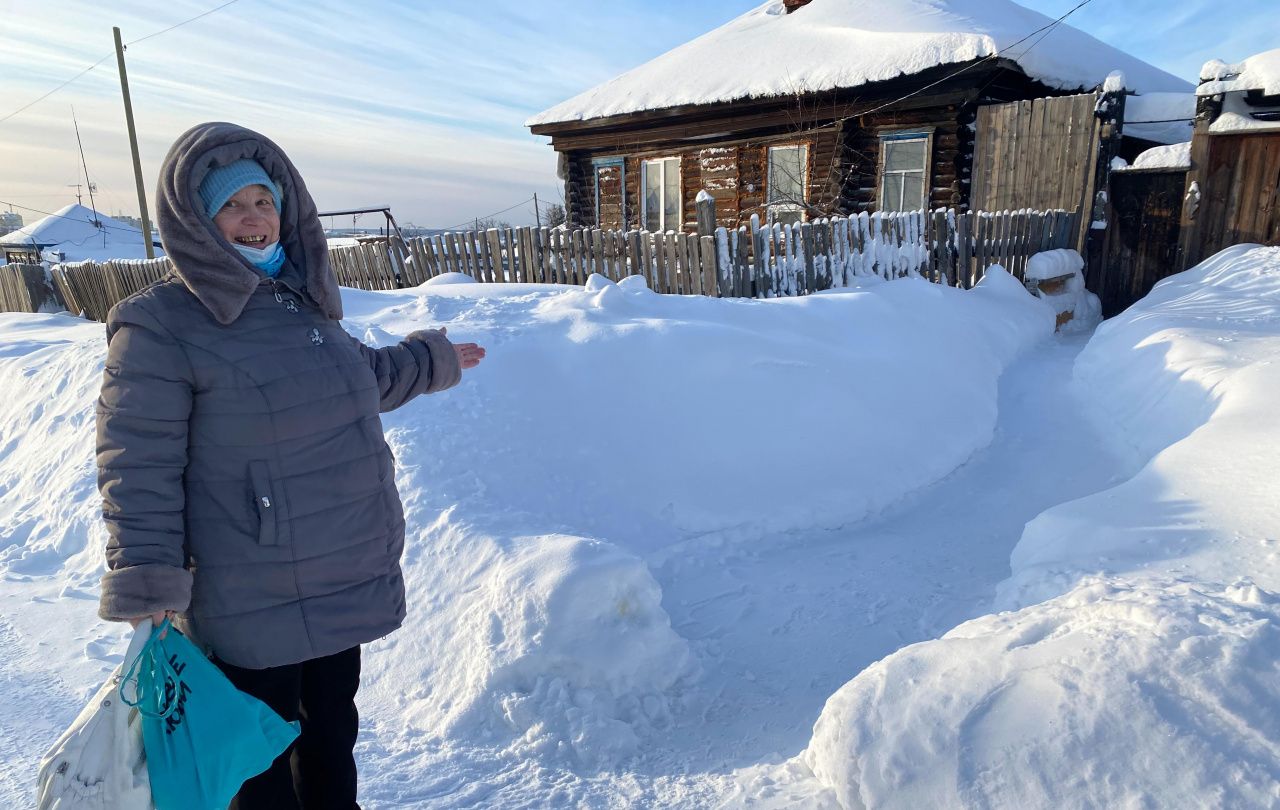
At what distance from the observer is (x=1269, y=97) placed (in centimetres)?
827

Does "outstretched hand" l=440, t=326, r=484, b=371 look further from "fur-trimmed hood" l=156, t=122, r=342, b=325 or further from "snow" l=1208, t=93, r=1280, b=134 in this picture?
"snow" l=1208, t=93, r=1280, b=134

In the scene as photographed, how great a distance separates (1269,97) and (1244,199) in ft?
3.56

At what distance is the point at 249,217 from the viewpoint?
1706 mm

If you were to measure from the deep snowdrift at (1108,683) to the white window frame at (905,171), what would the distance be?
9.27 meters

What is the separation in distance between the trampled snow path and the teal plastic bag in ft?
2.73

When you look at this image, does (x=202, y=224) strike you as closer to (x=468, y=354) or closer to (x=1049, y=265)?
(x=468, y=354)

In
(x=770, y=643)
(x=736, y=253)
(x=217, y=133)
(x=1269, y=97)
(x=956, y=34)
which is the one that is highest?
(x=956, y=34)

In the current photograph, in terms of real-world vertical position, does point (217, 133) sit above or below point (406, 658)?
above

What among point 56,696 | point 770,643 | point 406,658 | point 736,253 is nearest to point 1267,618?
point 770,643

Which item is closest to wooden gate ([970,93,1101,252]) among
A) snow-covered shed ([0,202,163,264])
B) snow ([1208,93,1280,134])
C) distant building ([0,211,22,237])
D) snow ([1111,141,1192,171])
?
snow ([1111,141,1192,171])

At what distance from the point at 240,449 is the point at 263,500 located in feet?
0.39

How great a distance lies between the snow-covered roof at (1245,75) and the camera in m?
8.00

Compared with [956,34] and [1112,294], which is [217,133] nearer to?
[1112,294]

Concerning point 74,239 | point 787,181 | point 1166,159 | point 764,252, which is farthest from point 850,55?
point 74,239
